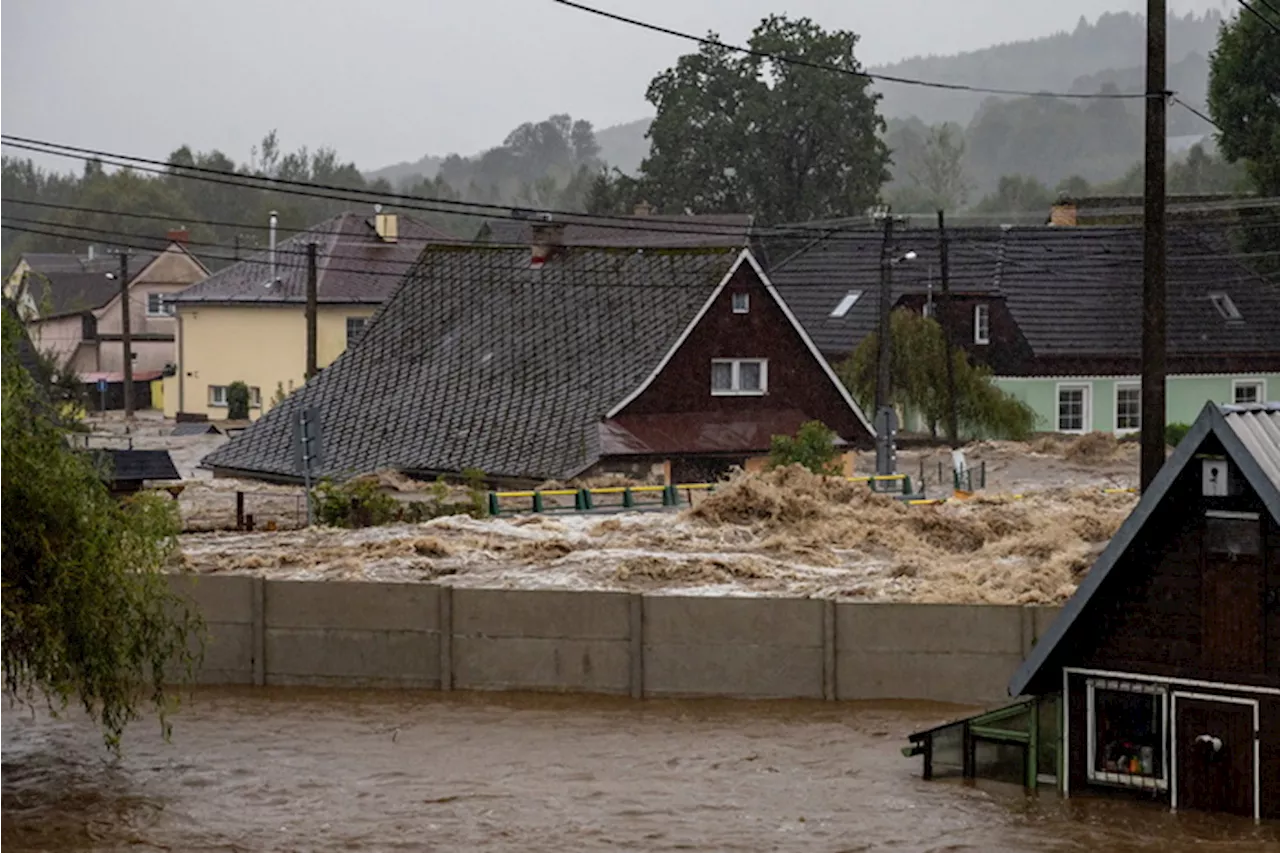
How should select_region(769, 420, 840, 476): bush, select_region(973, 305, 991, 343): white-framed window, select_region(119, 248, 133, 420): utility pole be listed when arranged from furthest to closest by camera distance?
1. select_region(119, 248, 133, 420): utility pole
2. select_region(973, 305, 991, 343): white-framed window
3. select_region(769, 420, 840, 476): bush

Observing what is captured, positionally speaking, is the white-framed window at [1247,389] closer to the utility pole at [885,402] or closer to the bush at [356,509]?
the utility pole at [885,402]

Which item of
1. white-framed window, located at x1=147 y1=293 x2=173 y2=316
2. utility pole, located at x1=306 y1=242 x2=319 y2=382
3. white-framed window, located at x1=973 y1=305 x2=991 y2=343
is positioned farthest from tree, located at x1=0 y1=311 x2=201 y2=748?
white-framed window, located at x1=147 y1=293 x2=173 y2=316

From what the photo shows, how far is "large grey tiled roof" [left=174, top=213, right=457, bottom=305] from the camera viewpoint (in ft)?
256

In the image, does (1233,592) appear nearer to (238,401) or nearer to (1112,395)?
(1112,395)

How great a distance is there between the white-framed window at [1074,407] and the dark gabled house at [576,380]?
56.1 ft

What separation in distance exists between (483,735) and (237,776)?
3473 mm

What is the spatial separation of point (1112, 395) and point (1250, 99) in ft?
57.3

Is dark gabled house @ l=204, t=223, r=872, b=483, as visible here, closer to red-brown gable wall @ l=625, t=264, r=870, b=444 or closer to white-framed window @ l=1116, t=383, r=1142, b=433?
red-brown gable wall @ l=625, t=264, r=870, b=444

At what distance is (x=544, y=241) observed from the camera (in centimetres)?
5500

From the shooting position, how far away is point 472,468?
154 feet

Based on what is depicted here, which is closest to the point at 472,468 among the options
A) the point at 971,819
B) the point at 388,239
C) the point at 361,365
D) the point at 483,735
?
the point at 361,365

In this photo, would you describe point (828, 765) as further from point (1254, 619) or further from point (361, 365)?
point (361, 365)

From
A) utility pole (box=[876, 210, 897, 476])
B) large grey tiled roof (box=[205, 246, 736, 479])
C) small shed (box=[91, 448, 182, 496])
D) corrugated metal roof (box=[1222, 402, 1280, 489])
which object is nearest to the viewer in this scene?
corrugated metal roof (box=[1222, 402, 1280, 489])

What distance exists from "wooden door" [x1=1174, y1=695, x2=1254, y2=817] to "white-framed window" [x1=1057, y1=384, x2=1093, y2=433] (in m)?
46.0
